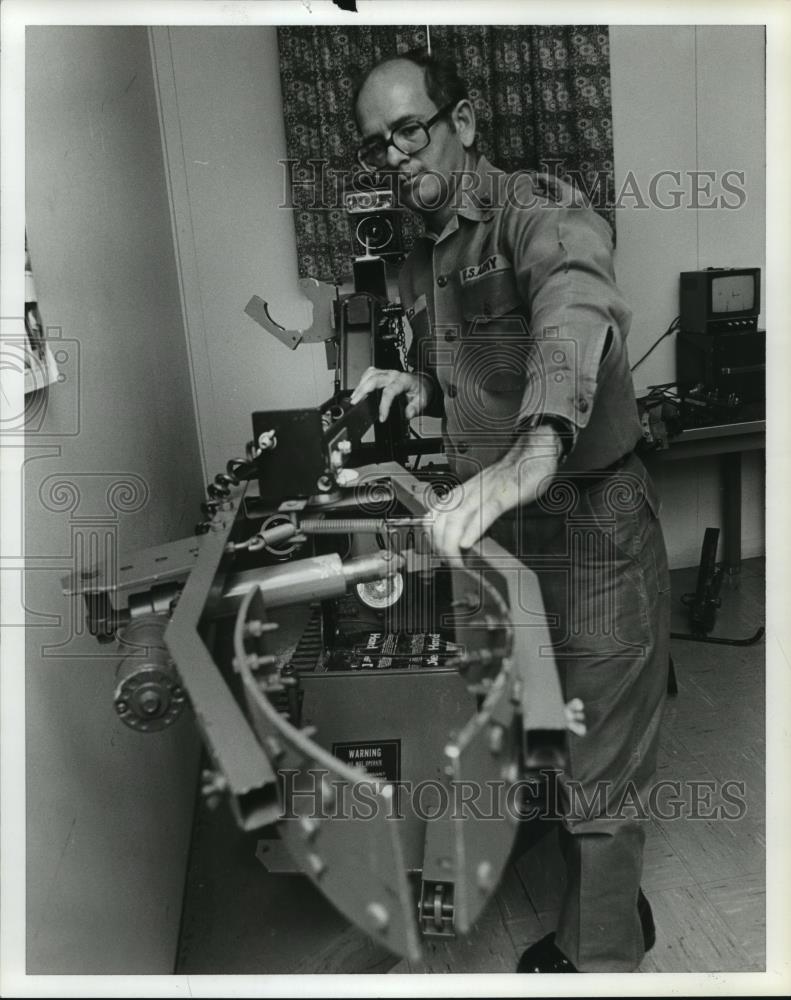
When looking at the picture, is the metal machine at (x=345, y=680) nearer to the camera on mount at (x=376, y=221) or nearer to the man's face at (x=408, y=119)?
the camera on mount at (x=376, y=221)

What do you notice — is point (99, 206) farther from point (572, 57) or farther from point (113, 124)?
point (572, 57)

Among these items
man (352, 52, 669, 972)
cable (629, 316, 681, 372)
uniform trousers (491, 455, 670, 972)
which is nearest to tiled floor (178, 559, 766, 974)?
man (352, 52, 669, 972)

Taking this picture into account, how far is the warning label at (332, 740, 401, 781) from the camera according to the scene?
1.50 meters

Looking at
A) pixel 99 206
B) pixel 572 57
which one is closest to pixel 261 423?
pixel 99 206

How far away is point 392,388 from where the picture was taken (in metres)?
1.35

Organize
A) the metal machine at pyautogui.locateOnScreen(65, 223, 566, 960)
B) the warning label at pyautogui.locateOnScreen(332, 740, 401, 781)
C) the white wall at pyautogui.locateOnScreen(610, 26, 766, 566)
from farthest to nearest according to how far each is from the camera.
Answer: the white wall at pyautogui.locateOnScreen(610, 26, 766, 566), the warning label at pyautogui.locateOnScreen(332, 740, 401, 781), the metal machine at pyautogui.locateOnScreen(65, 223, 566, 960)

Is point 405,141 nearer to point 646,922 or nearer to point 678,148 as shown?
point 646,922

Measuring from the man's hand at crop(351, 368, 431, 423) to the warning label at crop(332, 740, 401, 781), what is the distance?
602 millimetres

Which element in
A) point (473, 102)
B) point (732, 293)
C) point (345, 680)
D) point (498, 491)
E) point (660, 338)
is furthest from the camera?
point (660, 338)

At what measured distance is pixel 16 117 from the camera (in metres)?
1.01

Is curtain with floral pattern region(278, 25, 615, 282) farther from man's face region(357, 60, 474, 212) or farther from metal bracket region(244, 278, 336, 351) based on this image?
man's face region(357, 60, 474, 212)

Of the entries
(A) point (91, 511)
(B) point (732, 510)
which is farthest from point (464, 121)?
(B) point (732, 510)

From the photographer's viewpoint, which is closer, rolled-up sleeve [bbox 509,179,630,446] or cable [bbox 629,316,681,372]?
rolled-up sleeve [bbox 509,179,630,446]

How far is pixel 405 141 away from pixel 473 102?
1584mm
